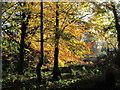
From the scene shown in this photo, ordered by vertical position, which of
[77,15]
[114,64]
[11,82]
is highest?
[77,15]

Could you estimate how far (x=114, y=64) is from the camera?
32.7 ft

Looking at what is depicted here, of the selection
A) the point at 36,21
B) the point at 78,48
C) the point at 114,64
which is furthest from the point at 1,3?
the point at 114,64

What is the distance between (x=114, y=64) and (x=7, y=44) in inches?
432

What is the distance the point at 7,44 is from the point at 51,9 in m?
5.89

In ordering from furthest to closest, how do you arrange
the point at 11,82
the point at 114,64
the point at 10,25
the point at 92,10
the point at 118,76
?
1. the point at 10,25
2. the point at 92,10
3. the point at 11,82
4. the point at 114,64
5. the point at 118,76

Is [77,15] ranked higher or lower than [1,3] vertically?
lower

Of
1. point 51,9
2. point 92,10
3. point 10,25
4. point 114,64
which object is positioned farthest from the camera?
point 10,25

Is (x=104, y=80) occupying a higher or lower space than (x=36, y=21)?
lower

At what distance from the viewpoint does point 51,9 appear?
15258 mm

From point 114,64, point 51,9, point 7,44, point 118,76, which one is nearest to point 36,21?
point 51,9

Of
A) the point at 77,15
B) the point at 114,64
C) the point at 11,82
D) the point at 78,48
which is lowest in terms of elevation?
the point at 11,82

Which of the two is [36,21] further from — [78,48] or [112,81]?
[112,81]

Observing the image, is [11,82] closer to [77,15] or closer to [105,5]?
[77,15]

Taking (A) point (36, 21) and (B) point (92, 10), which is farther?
(A) point (36, 21)
